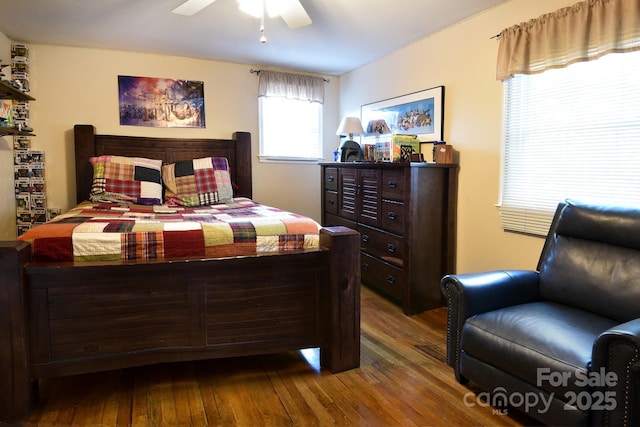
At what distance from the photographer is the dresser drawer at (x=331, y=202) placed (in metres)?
4.33

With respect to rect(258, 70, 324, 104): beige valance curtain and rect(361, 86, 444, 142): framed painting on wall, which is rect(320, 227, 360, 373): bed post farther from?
rect(258, 70, 324, 104): beige valance curtain

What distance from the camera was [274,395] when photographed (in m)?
2.03

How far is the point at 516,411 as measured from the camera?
1.90 metres

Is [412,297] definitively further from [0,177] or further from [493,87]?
[0,177]

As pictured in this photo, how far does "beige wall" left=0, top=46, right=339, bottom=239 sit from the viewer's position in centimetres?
393

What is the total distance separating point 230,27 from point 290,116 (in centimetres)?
158

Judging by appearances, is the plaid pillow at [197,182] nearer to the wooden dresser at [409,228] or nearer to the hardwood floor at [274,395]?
the wooden dresser at [409,228]

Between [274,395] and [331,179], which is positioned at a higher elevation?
[331,179]

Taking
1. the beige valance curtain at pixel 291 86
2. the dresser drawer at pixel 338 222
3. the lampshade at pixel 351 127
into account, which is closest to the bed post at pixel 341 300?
the dresser drawer at pixel 338 222

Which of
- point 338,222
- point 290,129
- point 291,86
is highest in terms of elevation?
point 291,86

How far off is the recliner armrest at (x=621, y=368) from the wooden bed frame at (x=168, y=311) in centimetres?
112

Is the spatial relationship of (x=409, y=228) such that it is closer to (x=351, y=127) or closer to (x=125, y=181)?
(x=351, y=127)

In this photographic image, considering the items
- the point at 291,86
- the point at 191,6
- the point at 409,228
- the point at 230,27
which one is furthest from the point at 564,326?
the point at 291,86

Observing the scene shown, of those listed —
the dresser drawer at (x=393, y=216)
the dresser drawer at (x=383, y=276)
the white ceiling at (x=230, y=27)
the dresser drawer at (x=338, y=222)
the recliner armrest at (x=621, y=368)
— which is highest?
the white ceiling at (x=230, y=27)
